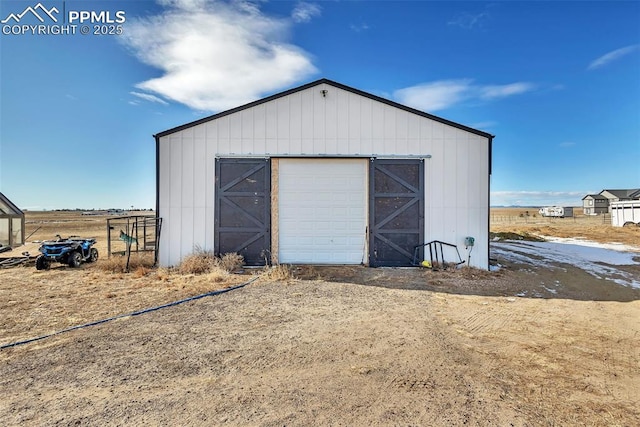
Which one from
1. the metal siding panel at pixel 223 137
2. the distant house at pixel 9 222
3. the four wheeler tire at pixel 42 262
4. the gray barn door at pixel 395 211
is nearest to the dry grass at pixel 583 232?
the gray barn door at pixel 395 211

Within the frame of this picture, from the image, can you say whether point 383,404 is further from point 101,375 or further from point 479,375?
point 101,375

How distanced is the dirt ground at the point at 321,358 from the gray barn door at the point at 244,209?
257 centimetres

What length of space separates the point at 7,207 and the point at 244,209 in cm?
794

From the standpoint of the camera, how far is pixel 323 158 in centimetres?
948

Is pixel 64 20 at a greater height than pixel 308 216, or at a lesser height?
greater

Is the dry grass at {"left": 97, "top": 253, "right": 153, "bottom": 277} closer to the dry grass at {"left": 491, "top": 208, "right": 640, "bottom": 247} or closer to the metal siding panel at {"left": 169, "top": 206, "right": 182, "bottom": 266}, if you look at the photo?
the metal siding panel at {"left": 169, "top": 206, "right": 182, "bottom": 266}

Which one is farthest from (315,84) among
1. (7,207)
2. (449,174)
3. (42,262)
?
(7,207)

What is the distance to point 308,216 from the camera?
954 centimetres

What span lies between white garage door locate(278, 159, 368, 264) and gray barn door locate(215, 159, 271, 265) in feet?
1.55

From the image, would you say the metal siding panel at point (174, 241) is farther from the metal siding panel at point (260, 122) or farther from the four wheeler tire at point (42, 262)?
the metal siding panel at point (260, 122)

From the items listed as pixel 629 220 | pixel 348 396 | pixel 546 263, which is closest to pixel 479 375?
pixel 348 396

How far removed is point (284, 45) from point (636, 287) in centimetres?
1196

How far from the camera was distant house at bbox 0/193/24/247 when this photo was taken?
33.6 feet

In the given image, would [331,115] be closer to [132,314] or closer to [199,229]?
[199,229]
